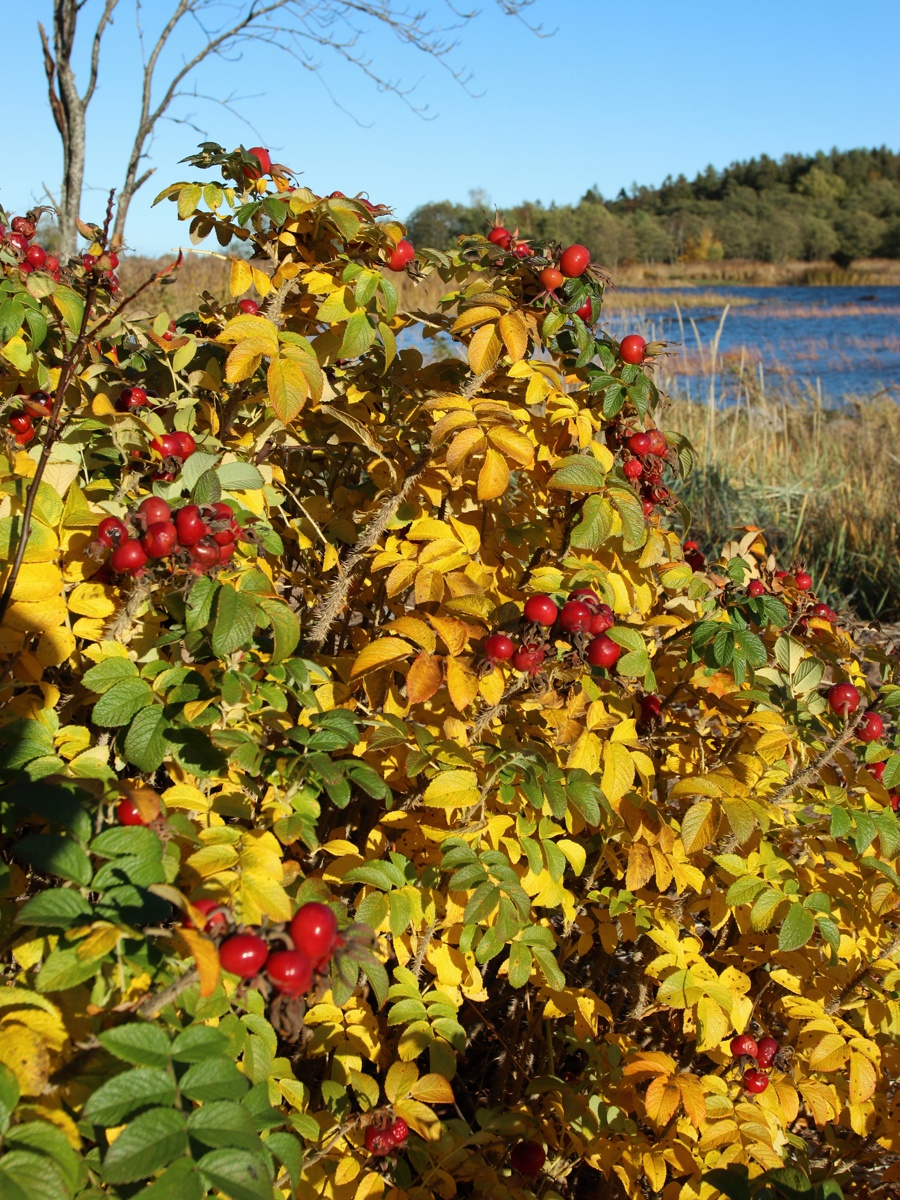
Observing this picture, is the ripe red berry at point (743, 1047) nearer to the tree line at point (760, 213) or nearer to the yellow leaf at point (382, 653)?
the yellow leaf at point (382, 653)

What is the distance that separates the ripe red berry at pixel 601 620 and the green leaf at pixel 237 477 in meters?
0.45

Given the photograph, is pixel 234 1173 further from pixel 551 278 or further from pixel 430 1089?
pixel 551 278

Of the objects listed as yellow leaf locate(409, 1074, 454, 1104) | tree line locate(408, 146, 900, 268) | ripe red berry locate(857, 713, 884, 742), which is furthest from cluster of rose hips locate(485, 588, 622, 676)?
tree line locate(408, 146, 900, 268)

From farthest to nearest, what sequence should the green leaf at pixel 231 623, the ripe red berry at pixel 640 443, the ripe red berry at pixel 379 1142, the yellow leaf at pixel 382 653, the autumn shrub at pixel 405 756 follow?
the ripe red berry at pixel 640 443 → the yellow leaf at pixel 382 653 → the ripe red berry at pixel 379 1142 → the green leaf at pixel 231 623 → the autumn shrub at pixel 405 756

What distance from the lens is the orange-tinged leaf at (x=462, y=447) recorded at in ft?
3.72

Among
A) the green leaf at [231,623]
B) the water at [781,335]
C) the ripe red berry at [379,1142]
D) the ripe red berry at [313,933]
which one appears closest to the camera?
the ripe red berry at [313,933]

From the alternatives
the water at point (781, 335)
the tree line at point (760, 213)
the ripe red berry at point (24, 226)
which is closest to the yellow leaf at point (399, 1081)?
the ripe red berry at point (24, 226)

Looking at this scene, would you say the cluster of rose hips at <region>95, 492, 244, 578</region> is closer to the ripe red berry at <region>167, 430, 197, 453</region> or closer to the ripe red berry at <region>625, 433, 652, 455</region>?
the ripe red berry at <region>167, 430, 197, 453</region>

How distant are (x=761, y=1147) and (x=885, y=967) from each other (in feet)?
1.15

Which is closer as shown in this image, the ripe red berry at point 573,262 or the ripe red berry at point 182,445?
the ripe red berry at point 182,445

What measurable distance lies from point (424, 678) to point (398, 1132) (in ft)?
1.81

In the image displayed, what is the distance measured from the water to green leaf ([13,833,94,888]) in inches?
215

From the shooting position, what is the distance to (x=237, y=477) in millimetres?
1070

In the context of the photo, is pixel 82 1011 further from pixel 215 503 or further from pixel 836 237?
pixel 836 237
